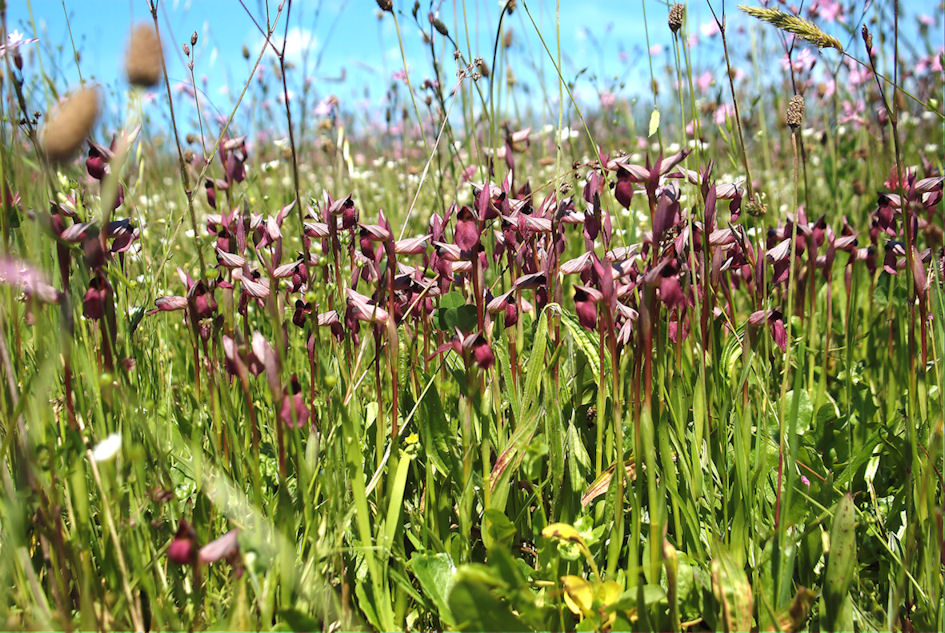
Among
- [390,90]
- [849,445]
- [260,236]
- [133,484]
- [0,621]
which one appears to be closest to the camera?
[0,621]

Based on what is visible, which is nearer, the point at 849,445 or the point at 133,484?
the point at 133,484

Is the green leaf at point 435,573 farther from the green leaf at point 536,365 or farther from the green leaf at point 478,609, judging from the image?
the green leaf at point 536,365

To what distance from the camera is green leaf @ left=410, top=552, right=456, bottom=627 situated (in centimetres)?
125

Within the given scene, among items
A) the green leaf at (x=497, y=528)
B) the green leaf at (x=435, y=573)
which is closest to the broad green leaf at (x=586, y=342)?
the green leaf at (x=497, y=528)

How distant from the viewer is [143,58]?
79cm

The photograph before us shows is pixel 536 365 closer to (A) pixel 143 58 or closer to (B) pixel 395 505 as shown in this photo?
(B) pixel 395 505

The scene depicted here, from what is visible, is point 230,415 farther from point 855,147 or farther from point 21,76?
point 855,147

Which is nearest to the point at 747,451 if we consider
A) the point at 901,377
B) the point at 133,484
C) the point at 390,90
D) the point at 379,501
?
the point at 379,501

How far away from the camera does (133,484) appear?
1369mm

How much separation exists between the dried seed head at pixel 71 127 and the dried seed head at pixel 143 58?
51 mm

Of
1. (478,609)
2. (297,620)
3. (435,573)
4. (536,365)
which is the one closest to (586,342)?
(536,365)

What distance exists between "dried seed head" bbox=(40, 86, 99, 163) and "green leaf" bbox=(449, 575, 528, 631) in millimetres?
720

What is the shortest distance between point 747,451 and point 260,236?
4.01 ft

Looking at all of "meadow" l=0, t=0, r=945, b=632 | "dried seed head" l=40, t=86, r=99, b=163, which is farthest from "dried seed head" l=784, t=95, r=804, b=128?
"dried seed head" l=40, t=86, r=99, b=163
